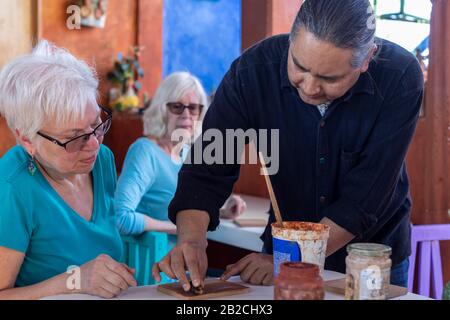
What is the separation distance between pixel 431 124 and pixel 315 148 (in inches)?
53.4

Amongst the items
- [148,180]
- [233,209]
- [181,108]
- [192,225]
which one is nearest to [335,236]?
[192,225]

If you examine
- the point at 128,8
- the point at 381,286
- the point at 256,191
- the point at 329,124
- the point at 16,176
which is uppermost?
the point at 128,8

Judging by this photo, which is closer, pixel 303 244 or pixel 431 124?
pixel 303 244

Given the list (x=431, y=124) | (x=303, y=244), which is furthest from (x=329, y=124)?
(x=431, y=124)

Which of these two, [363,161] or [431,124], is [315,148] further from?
[431,124]

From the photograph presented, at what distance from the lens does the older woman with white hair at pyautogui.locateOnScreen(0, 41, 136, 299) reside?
5.94ft

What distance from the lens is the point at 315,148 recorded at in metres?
1.97

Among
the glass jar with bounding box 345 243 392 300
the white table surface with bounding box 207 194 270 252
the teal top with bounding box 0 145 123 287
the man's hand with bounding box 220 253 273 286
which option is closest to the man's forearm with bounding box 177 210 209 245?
the man's hand with bounding box 220 253 273 286

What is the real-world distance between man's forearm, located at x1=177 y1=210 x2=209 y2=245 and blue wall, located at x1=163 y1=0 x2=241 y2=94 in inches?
234

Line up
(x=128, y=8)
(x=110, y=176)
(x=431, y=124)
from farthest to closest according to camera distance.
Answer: (x=128, y=8)
(x=431, y=124)
(x=110, y=176)

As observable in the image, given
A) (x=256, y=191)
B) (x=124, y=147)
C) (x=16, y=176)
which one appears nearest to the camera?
(x=16, y=176)

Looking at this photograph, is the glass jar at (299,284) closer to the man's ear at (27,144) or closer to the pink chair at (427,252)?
the man's ear at (27,144)

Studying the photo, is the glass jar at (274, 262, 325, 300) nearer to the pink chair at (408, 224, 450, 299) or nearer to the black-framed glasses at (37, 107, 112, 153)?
the black-framed glasses at (37, 107, 112, 153)

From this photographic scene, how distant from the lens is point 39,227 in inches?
72.8
